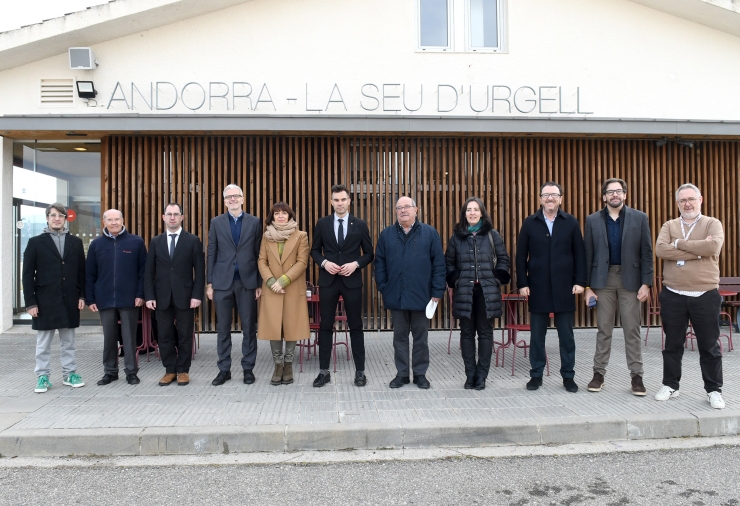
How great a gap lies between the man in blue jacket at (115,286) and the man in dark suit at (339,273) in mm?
2039

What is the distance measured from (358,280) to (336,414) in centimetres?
151

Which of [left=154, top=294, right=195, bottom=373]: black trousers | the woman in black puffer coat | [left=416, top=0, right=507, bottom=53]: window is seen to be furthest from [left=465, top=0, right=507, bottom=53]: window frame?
[left=154, top=294, right=195, bottom=373]: black trousers

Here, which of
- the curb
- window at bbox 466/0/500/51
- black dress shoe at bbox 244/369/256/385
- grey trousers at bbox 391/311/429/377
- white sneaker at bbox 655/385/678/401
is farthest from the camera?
window at bbox 466/0/500/51

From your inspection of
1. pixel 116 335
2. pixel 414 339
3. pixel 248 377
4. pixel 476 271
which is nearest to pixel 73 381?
pixel 116 335

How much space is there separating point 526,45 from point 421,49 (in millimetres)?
1824

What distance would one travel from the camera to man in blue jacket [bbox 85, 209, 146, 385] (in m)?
5.77

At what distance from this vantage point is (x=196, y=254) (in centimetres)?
589

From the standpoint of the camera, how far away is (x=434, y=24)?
9211 mm

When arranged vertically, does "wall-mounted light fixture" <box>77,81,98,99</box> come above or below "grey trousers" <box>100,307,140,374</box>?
above

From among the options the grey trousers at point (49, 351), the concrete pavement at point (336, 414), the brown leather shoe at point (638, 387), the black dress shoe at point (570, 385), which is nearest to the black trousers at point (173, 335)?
the concrete pavement at point (336, 414)

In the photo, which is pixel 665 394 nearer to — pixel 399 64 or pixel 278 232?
pixel 278 232

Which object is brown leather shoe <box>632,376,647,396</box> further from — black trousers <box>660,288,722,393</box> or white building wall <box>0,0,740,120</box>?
white building wall <box>0,0,740,120</box>

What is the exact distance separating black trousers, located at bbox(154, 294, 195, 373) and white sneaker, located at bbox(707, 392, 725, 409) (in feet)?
17.3

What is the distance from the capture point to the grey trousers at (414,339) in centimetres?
564
